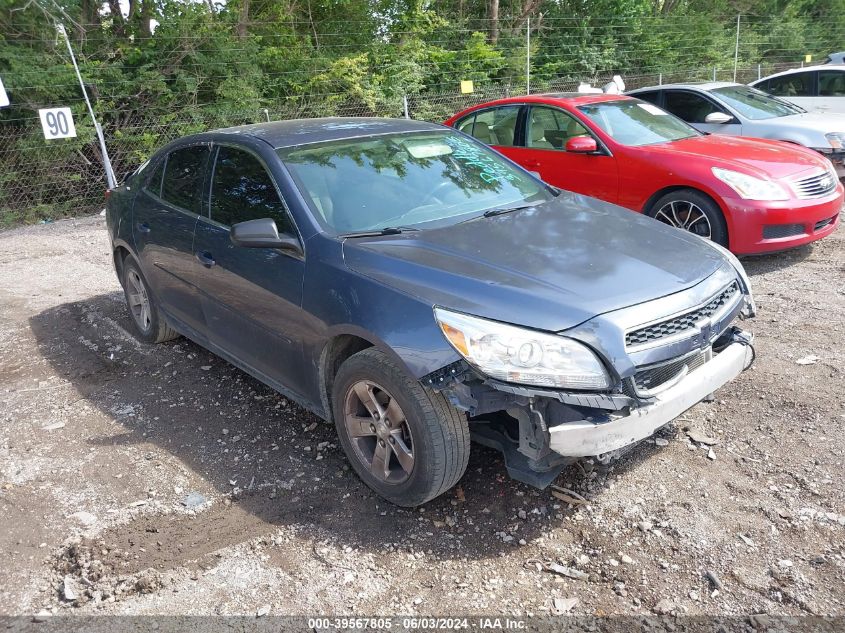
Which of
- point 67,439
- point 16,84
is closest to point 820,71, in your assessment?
point 67,439

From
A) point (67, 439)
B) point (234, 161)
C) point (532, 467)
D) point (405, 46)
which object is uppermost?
point (405, 46)

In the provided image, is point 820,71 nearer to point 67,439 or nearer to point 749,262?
point 749,262

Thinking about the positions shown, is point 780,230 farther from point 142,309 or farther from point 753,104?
point 142,309

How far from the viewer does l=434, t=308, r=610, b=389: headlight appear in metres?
2.69

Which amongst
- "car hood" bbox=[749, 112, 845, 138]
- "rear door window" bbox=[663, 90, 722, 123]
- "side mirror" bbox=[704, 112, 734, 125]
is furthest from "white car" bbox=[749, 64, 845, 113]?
"side mirror" bbox=[704, 112, 734, 125]

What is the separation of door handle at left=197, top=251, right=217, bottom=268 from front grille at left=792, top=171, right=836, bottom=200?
4.92 m

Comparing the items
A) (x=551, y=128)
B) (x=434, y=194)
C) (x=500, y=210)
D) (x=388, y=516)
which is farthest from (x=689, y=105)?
(x=388, y=516)

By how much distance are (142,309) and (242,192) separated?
1.99 metres

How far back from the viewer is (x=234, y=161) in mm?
4094

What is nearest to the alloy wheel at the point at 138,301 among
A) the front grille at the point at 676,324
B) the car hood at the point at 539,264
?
the car hood at the point at 539,264

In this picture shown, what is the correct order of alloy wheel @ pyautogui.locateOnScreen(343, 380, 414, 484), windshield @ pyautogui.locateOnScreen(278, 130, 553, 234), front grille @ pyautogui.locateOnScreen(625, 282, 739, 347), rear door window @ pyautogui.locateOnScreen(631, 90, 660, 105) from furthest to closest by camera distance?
rear door window @ pyautogui.locateOnScreen(631, 90, 660, 105)
windshield @ pyautogui.locateOnScreen(278, 130, 553, 234)
alloy wheel @ pyautogui.locateOnScreen(343, 380, 414, 484)
front grille @ pyautogui.locateOnScreen(625, 282, 739, 347)

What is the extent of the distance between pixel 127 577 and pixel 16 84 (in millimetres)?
10904

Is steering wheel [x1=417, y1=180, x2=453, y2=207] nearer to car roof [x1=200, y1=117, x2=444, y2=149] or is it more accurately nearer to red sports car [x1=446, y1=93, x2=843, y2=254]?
car roof [x1=200, y1=117, x2=444, y2=149]

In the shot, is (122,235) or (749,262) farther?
(749,262)
